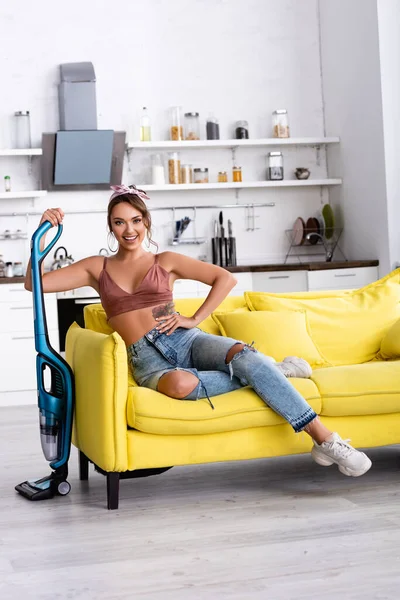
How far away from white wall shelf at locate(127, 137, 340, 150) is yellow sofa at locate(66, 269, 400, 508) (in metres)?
2.79

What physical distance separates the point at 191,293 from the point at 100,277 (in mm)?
2765

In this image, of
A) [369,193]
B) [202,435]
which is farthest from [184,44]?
[202,435]

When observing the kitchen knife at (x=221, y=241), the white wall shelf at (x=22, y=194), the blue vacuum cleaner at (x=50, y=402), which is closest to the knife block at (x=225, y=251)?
the kitchen knife at (x=221, y=241)

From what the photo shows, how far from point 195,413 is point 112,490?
415 millimetres

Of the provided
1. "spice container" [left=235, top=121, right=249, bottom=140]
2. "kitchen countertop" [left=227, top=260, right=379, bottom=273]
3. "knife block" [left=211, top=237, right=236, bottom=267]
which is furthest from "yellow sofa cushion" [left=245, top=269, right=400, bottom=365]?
"spice container" [left=235, top=121, right=249, bottom=140]

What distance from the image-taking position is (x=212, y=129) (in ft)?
22.0

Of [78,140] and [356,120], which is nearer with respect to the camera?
[78,140]

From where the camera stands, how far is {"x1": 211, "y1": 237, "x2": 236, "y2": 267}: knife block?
21.9 feet

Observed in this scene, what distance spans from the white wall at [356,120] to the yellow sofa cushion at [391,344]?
2.47 m

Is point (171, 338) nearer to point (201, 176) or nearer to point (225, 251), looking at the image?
point (225, 251)

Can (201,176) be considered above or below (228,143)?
below

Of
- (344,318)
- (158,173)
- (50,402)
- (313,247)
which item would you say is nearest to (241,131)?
(158,173)

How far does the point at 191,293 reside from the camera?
6230 millimetres

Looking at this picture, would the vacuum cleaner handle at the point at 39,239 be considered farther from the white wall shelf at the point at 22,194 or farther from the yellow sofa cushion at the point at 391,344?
the white wall shelf at the point at 22,194
